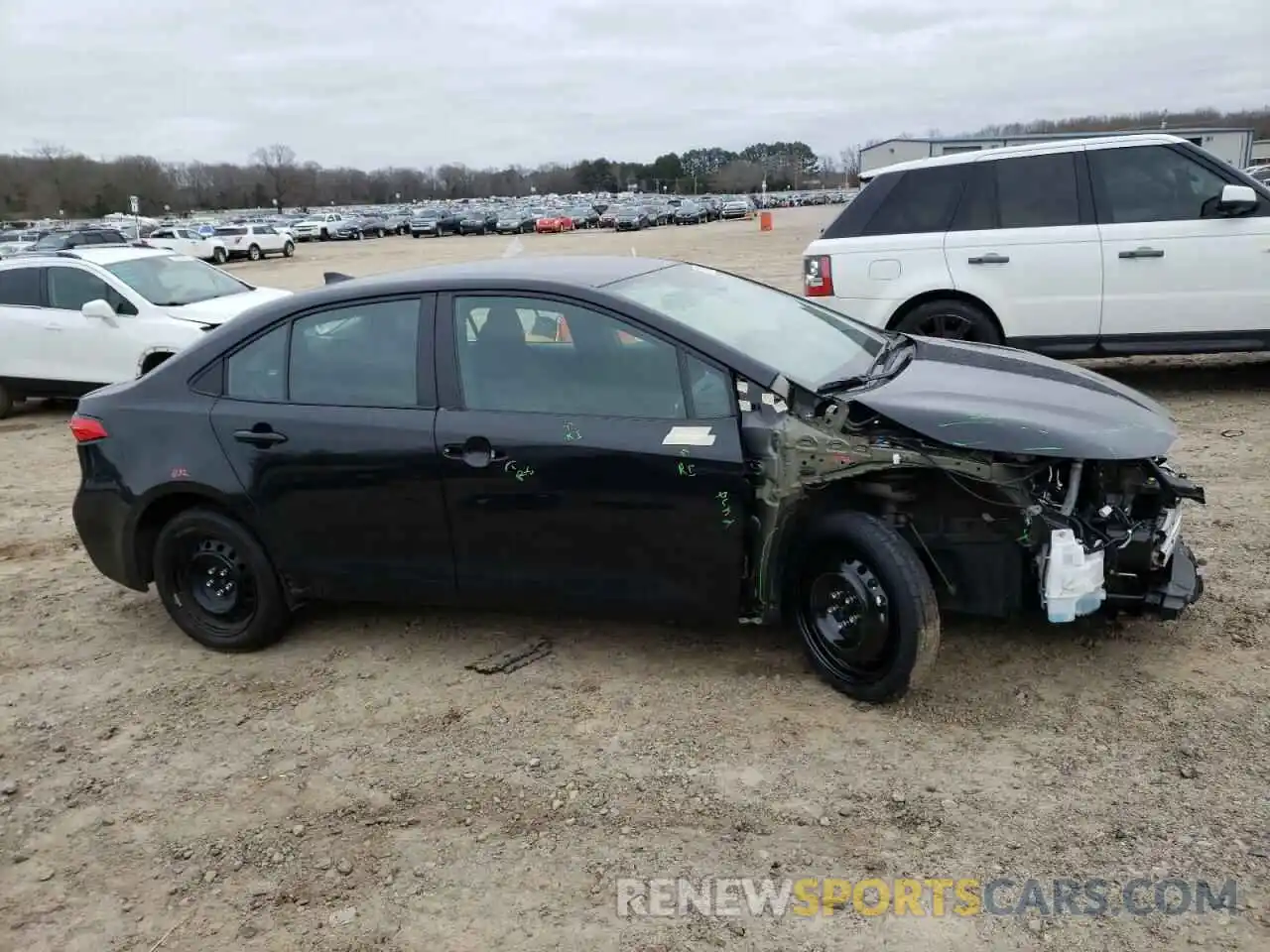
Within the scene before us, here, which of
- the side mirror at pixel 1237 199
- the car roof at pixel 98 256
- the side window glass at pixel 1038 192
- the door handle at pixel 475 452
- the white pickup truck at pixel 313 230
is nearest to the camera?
the door handle at pixel 475 452

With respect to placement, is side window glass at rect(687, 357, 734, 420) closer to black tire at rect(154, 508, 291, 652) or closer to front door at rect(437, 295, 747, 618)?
front door at rect(437, 295, 747, 618)

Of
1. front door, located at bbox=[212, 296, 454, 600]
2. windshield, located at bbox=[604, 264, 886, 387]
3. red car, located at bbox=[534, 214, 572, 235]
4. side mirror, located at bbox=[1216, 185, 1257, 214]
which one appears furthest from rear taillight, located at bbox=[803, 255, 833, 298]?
red car, located at bbox=[534, 214, 572, 235]

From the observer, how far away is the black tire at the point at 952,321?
25.1 feet

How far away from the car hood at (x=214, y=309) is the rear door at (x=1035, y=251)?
6230mm

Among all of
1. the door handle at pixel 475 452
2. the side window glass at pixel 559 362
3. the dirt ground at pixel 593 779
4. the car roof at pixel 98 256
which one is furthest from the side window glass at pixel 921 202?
the car roof at pixel 98 256

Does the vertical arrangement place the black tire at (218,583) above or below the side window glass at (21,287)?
below

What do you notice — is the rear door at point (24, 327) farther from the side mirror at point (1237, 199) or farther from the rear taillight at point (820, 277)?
the side mirror at point (1237, 199)

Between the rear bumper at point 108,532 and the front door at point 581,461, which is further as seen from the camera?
the rear bumper at point 108,532

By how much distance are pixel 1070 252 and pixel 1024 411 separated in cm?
453

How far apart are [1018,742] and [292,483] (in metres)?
2.99

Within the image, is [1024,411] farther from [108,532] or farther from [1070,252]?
[1070,252]

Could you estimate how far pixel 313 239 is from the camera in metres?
61.8

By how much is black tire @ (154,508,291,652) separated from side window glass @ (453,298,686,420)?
4.30 feet

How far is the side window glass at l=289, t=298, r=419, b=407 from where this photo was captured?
4148 millimetres
